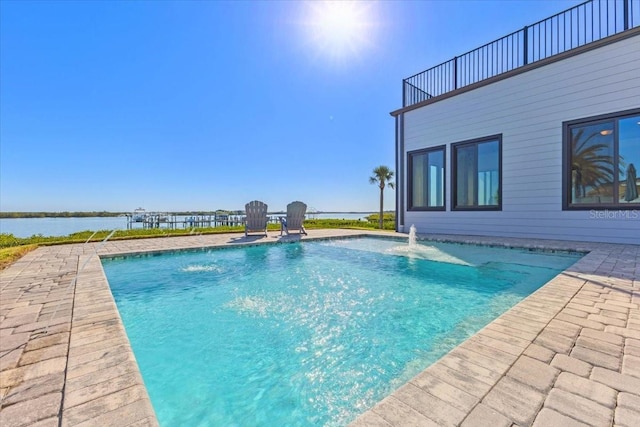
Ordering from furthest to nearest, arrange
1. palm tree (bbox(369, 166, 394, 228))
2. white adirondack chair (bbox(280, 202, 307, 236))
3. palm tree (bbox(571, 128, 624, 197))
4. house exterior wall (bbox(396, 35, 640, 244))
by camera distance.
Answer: palm tree (bbox(369, 166, 394, 228)) → white adirondack chair (bbox(280, 202, 307, 236)) → palm tree (bbox(571, 128, 624, 197)) → house exterior wall (bbox(396, 35, 640, 244))

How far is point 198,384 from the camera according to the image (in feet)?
5.41

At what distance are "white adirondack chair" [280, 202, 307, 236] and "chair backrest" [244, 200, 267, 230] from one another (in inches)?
21.2

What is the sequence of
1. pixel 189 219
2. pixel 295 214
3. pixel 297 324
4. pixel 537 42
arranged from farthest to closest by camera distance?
pixel 189 219, pixel 295 214, pixel 537 42, pixel 297 324

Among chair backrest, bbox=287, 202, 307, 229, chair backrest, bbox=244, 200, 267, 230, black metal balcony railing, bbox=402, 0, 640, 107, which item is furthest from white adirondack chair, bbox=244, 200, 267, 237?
black metal balcony railing, bbox=402, 0, 640, 107

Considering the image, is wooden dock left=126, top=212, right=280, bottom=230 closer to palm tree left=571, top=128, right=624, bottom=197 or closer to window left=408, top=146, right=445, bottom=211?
window left=408, top=146, right=445, bottom=211

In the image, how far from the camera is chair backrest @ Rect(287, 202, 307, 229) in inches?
317

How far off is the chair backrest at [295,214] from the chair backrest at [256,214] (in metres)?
0.68

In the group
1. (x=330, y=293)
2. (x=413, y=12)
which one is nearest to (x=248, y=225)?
(x=330, y=293)

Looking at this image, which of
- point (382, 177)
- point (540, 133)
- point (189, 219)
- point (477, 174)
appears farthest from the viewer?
point (382, 177)

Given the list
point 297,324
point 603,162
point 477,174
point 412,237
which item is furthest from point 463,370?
point 477,174

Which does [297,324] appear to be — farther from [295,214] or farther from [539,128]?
[539,128]

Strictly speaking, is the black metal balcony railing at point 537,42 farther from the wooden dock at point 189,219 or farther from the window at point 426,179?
the wooden dock at point 189,219
